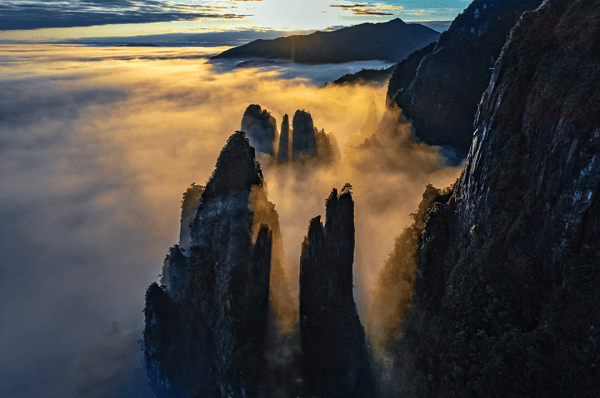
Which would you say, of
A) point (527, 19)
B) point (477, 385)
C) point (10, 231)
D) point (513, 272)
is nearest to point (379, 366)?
point (477, 385)

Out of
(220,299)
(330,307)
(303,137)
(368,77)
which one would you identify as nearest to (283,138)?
(303,137)

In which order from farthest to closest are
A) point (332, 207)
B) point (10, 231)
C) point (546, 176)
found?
point (10, 231), point (332, 207), point (546, 176)

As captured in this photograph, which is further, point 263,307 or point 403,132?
point 403,132

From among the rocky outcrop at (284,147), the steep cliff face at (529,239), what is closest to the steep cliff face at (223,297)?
the steep cliff face at (529,239)

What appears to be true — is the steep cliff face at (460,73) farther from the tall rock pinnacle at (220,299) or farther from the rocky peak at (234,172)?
the tall rock pinnacle at (220,299)

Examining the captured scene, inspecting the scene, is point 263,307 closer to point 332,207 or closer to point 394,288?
point 332,207

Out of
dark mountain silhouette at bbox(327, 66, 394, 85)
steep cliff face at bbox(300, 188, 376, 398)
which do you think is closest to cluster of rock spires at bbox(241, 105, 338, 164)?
steep cliff face at bbox(300, 188, 376, 398)
